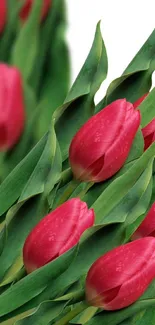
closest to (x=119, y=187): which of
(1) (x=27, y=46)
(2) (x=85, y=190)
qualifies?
(2) (x=85, y=190)

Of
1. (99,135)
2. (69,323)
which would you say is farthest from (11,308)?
(99,135)

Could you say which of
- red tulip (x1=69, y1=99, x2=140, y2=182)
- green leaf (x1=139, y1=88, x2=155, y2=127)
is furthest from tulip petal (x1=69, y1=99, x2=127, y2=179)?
green leaf (x1=139, y1=88, x2=155, y2=127)

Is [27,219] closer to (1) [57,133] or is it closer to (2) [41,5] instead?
(1) [57,133]

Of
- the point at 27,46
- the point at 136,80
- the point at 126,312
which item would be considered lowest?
the point at 126,312

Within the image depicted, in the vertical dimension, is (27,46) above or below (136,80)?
above

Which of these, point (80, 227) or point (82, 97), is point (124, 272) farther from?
point (82, 97)

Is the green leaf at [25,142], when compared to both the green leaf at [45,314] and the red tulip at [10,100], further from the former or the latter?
the green leaf at [45,314]

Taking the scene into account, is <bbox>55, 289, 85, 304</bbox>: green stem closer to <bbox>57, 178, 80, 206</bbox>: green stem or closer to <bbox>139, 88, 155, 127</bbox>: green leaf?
<bbox>57, 178, 80, 206</bbox>: green stem
